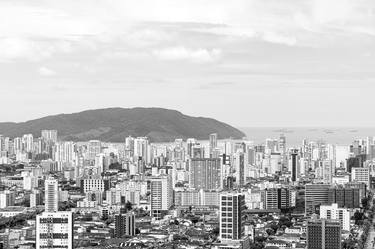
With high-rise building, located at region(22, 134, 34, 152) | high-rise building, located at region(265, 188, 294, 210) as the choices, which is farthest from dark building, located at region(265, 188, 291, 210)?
high-rise building, located at region(22, 134, 34, 152)

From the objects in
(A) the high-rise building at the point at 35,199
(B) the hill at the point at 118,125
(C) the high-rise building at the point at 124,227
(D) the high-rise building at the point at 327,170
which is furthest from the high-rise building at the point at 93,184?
(B) the hill at the point at 118,125

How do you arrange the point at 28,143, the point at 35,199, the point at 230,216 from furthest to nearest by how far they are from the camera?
1. the point at 28,143
2. the point at 35,199
3. the point at 230,216

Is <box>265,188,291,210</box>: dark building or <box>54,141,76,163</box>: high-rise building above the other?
<box>54,141,76,163</box>: high-rise building

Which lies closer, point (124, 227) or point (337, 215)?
point (124, 227)

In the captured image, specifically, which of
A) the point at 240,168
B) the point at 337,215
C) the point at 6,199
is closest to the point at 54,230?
the point at 337,215

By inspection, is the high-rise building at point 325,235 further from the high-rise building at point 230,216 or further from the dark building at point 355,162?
the dark building at point 355,162

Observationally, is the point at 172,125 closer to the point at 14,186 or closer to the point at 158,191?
the point at 14,186

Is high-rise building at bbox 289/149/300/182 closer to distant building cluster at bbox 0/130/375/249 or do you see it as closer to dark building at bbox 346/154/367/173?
distant building cluster at bbox 0/130/375/249

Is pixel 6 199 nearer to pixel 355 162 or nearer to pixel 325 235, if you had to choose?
pixel 325 235

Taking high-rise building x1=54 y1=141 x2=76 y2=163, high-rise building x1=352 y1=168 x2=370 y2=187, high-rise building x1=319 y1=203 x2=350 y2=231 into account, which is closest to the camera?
high-rise building x1=319 y1=203 x2=350 y2=231
